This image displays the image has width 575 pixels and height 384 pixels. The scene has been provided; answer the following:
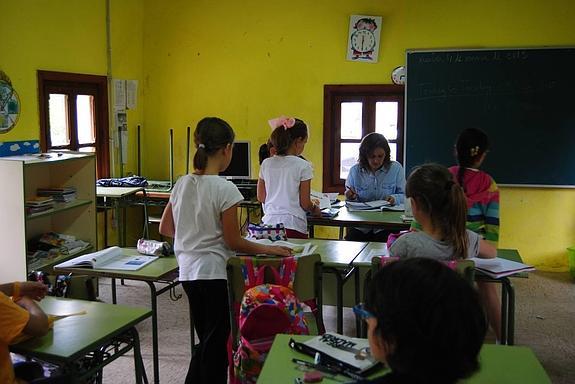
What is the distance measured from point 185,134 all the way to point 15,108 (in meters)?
1.99

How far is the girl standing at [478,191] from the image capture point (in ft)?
10.0

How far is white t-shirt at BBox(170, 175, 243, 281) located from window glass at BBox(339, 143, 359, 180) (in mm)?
3508

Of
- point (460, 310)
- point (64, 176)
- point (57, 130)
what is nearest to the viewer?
point (460, 310)

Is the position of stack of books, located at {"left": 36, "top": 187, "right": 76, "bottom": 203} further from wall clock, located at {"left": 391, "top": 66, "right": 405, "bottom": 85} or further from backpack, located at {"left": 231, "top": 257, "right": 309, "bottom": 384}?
wall clock, located at {"left": 391, "top": 66, "right": 405, "bottom": 85}

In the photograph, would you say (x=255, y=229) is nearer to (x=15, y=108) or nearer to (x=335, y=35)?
(x=15, y=108)

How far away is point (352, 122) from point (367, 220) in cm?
194

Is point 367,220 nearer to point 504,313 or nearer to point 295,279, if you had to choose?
point 504,313

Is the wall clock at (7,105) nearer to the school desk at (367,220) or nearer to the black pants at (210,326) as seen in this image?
the school desk at (367,220)

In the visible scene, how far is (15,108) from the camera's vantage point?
4543mm

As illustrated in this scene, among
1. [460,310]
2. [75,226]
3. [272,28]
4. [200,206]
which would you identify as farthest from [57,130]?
[460,310]

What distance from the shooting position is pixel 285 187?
3.63m

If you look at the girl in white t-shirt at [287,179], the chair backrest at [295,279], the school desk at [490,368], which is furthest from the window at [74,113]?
the school desk at [490,368]

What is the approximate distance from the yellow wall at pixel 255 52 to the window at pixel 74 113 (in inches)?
4.4

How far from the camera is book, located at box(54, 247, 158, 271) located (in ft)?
9.71
